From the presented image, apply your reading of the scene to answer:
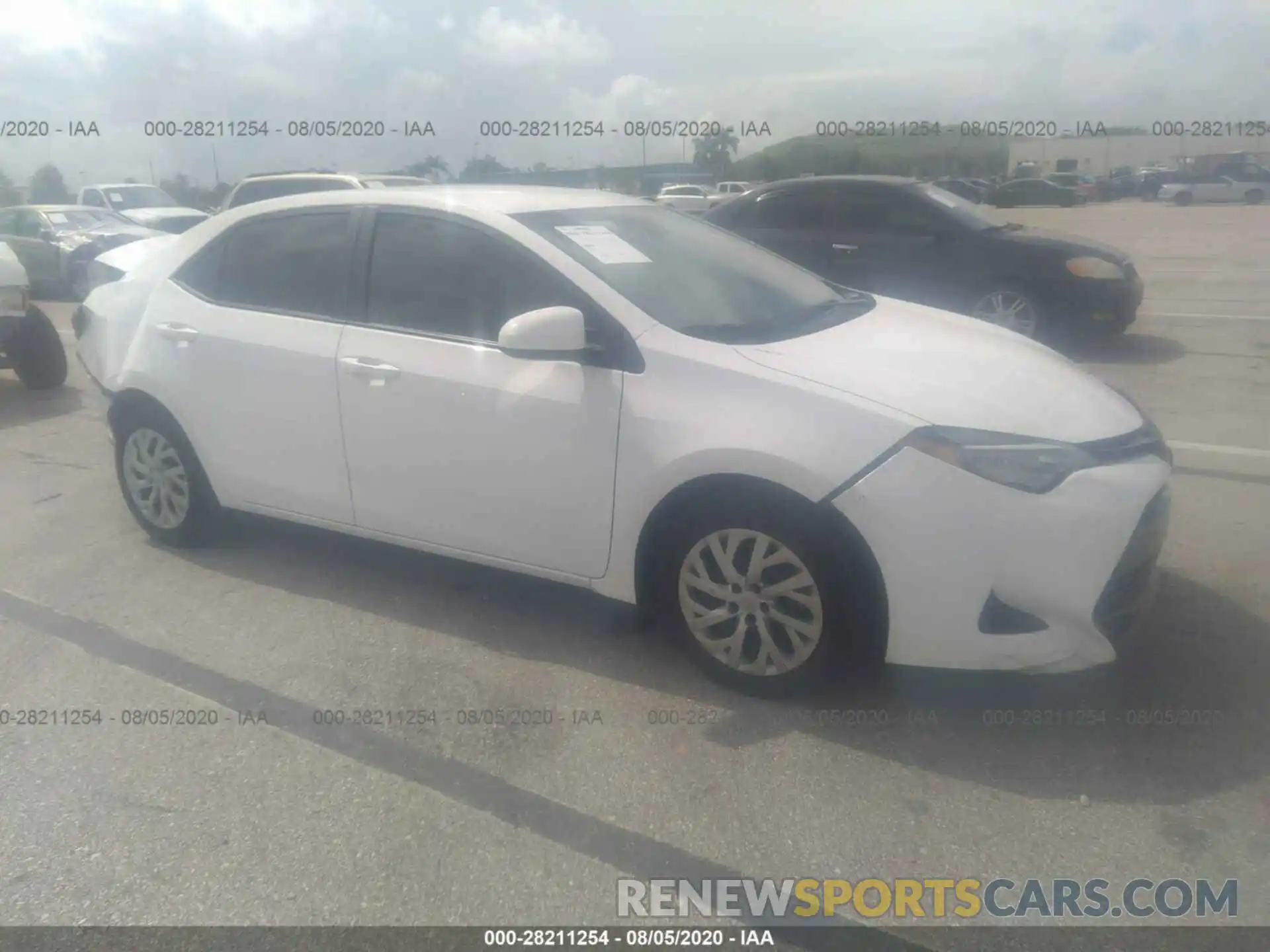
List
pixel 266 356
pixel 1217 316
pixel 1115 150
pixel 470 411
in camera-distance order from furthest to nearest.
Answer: pixel 1115 150 < pixel 1217 316 < pixel 266 356 < pixel 470 411

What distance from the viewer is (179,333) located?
4.61 metres

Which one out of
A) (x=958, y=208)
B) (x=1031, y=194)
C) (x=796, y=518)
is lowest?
(x=796, y=518)

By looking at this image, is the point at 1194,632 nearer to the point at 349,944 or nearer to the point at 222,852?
the point at 349,944

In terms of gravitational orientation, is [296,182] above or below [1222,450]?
above

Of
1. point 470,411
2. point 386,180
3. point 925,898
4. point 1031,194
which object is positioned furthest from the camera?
point 1031,194

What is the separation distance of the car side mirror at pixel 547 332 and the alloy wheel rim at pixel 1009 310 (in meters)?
6.55

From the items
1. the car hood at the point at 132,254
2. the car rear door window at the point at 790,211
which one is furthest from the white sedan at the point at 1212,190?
the car hood at the point at 132,254

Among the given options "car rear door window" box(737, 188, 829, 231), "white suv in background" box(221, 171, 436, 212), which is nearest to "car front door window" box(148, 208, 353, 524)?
"car rear door window" box(737, 188, 829, 231)

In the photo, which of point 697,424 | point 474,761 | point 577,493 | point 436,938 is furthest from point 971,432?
point 436,938

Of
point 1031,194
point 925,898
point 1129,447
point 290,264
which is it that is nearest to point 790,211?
point 290,264

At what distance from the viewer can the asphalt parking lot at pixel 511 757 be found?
8.90 ft

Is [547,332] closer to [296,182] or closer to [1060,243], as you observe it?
[1060,243]

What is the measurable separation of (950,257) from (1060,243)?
37.7 inches

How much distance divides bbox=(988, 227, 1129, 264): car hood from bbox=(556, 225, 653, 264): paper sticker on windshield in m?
6.17
